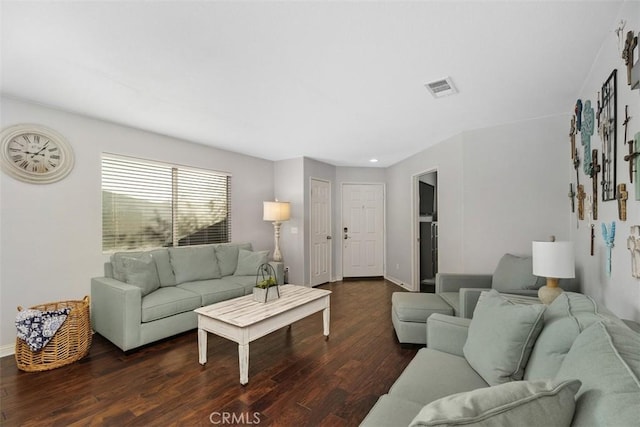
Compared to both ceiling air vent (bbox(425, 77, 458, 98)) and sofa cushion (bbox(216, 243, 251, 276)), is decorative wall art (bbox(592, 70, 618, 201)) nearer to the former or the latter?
ceiling air vent (bbox(425, 77, 458, 98))

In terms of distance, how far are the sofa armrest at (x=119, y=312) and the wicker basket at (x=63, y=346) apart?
17 centimetres

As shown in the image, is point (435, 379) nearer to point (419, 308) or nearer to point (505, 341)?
point (505, 341)

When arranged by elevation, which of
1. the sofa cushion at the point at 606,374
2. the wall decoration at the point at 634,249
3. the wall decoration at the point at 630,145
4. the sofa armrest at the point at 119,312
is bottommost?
the sofa armrest at the point at 119,312

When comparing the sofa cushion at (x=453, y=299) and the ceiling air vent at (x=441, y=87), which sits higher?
the ceiling air vent at (x=441, y=87)

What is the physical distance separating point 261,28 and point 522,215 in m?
3.31

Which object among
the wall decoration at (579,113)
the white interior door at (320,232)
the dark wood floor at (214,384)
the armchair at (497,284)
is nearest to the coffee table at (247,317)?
the dark wood floor at (214,384)

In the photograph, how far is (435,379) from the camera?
1.47 metres

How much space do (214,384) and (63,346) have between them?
1438 mm

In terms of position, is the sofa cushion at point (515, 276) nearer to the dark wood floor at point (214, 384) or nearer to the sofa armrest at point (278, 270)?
the dark wood floor at point (214, 384)

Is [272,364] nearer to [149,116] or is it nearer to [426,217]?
[149,116]

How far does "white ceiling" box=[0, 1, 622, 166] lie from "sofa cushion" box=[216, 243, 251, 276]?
1782mm

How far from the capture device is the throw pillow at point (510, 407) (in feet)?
2.35

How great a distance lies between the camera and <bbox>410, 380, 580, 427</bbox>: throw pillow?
2.35 ft

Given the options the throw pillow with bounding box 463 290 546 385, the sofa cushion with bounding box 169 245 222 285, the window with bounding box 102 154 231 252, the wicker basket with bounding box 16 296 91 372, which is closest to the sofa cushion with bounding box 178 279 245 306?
the sofa cushion with bounding box 169 245 222 285
